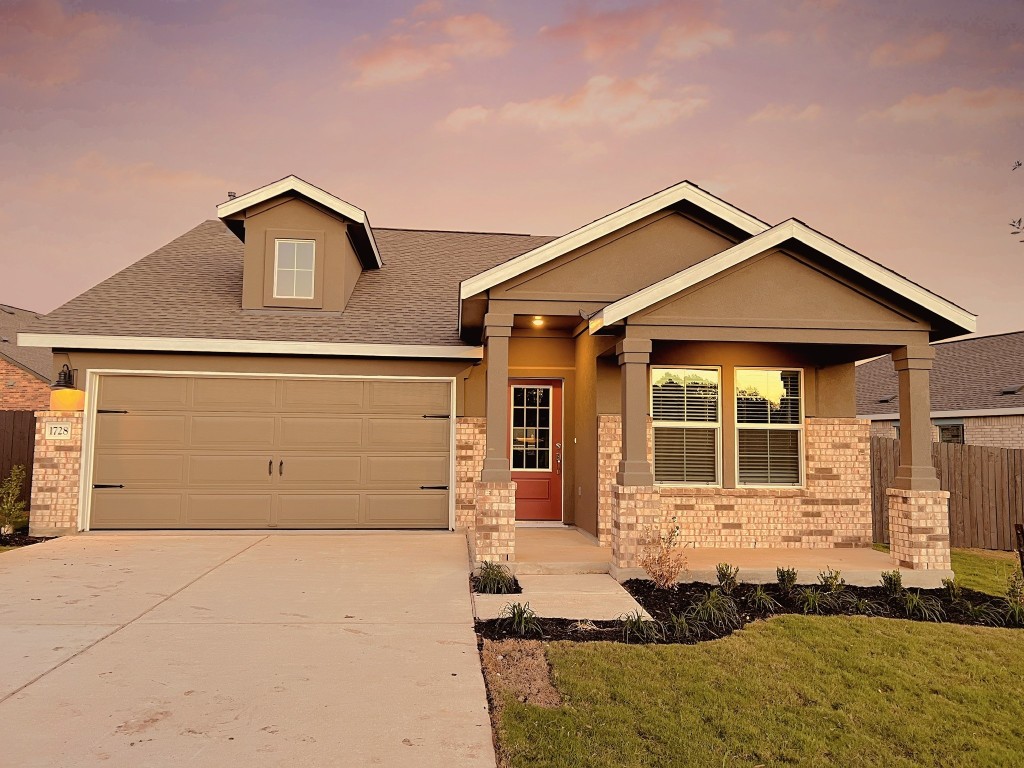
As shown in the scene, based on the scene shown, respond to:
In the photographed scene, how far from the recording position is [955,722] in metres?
3.80

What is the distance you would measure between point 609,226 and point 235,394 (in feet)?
20.4

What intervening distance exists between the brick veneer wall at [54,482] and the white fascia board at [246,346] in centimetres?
109

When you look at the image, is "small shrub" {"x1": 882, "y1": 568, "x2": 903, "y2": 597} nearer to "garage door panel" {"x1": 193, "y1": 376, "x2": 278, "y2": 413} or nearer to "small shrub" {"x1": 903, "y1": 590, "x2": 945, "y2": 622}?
"small shrub" {"x1": 903, "y1": 590, "x2": 945, "y2": 622}

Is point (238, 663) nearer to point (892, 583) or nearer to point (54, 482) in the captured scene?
point (892, 583)

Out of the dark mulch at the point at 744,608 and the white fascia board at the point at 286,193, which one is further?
the white fascia board at the point at 286,193

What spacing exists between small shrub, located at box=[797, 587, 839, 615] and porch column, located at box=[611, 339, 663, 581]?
1584 millimetres

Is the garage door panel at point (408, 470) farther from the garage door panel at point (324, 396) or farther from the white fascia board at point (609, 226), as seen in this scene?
the white fascia board at point (609, 226)

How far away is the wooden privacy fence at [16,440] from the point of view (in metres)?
10.7

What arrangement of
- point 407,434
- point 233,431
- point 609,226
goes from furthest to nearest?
point 407,434 < point 233,431 < point 609,226

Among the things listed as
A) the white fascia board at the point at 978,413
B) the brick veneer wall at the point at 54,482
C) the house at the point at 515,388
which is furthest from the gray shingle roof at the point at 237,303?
the white fascia board at the point at 978,413

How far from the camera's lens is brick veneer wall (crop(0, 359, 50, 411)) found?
1881 centimetres

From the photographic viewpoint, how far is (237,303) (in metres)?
10.6

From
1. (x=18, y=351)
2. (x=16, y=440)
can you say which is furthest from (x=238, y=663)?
(x=18, y=351)

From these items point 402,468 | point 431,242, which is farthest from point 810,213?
point 402,468
